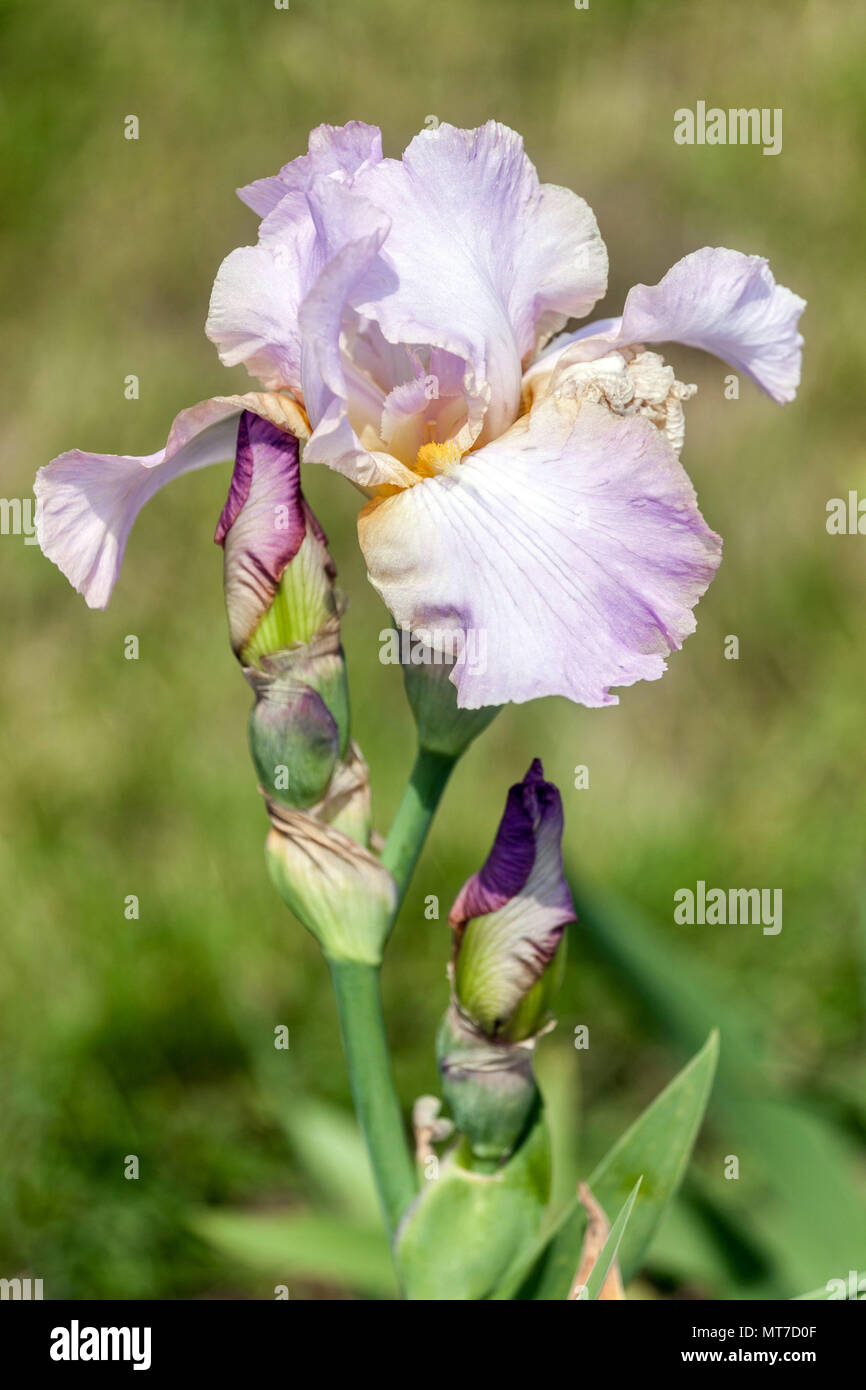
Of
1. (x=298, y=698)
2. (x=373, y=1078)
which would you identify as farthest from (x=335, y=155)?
(x=373, y=1078)

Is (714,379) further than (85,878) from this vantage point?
Yes

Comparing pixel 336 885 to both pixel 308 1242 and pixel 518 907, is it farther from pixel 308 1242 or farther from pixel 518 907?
pixel 308 1242

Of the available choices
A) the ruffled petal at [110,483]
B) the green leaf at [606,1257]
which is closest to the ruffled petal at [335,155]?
the ruffled petal at [110,483]
